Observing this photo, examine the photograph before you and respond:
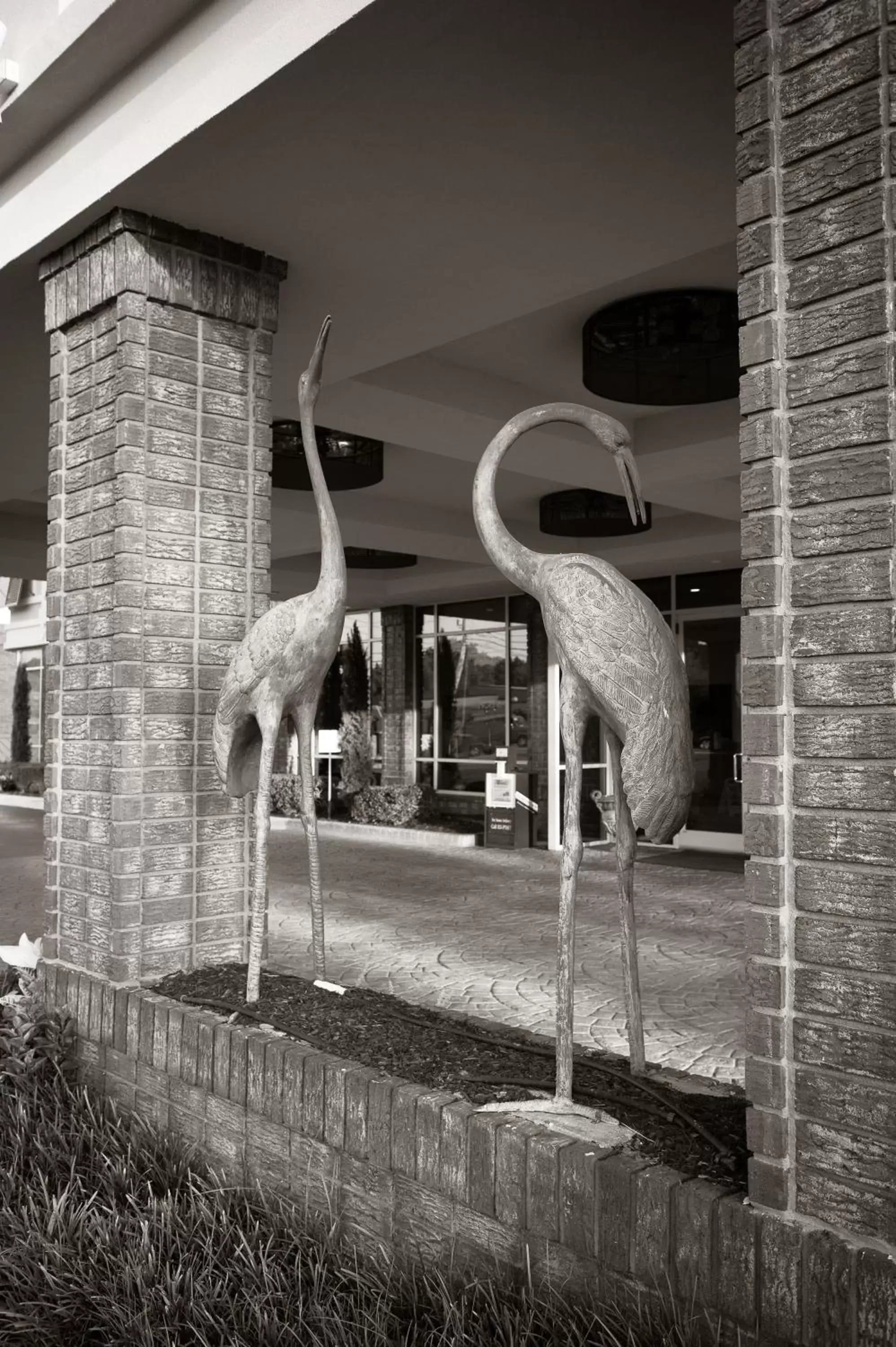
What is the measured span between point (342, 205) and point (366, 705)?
13163 millimetres

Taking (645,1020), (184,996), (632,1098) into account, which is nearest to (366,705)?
(645,1020)

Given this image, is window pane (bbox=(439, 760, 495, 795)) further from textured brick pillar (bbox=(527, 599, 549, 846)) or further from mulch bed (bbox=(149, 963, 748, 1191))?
mulch bed (bbox=(149, 963, 748, 1191))

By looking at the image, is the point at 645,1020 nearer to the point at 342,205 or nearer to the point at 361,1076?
the point at 361,1076

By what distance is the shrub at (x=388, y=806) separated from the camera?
47.3ft

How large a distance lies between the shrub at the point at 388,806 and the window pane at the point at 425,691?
0.87 meters

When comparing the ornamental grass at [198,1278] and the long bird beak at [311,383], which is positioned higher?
the long bird beak at [311,383]

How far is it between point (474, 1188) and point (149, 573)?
2.52 meters

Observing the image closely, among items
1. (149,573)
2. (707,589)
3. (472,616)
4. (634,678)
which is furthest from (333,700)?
(634,678)

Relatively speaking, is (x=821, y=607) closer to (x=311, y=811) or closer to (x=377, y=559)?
(x=311, y=811)

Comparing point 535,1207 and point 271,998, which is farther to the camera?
point 271,998

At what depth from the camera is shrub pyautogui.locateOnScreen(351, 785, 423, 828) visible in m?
14.4

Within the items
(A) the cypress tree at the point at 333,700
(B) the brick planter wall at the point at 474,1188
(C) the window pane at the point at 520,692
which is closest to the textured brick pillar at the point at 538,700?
(C) the window pane at the point at 520,692

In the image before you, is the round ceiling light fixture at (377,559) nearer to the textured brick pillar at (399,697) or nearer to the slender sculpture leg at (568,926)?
the textured brick pillar at (399,697)

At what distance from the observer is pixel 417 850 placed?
41.2 feet
